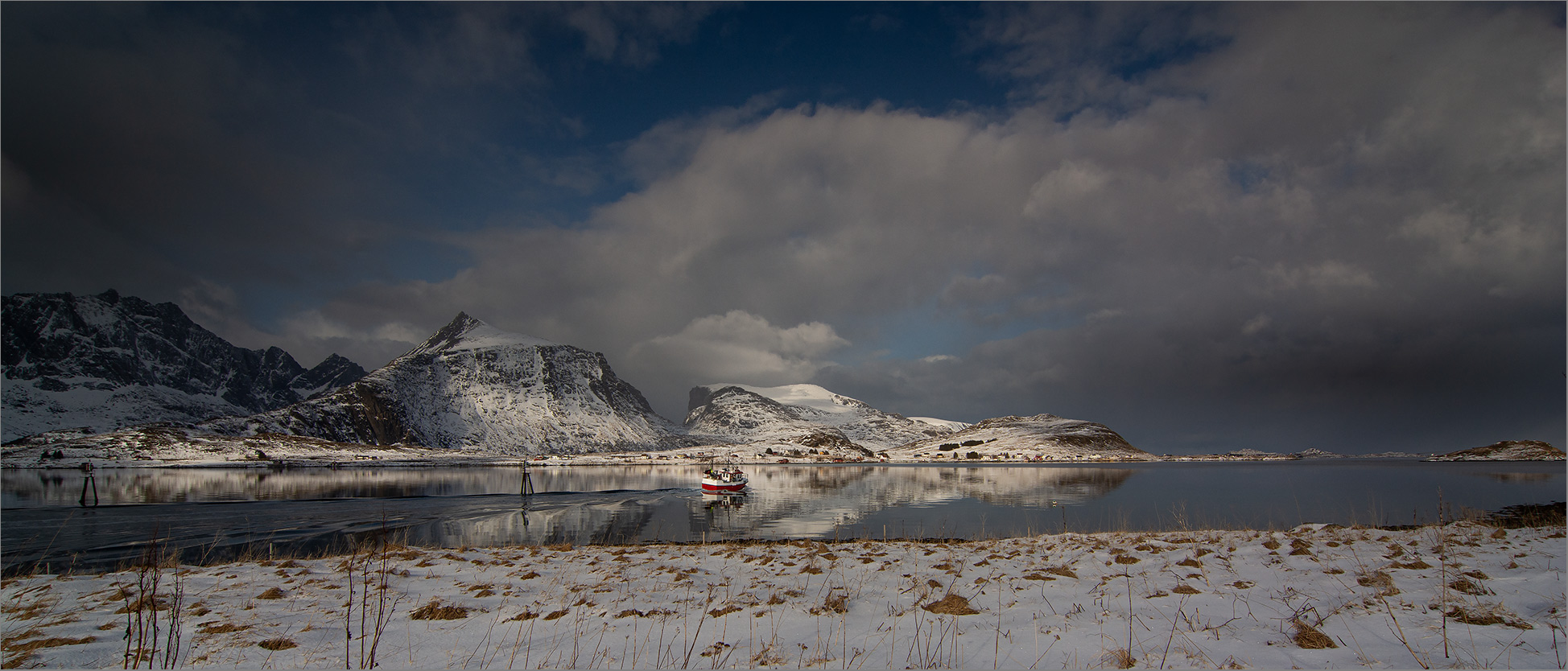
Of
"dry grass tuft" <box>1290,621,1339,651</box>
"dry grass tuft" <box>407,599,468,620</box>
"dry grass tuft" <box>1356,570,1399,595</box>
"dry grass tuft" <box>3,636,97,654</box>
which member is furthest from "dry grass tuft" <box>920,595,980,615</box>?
"dry grass tuft" <box>3,636,97,654</box>

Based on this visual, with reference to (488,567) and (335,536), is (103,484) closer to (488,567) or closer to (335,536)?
(335,536)

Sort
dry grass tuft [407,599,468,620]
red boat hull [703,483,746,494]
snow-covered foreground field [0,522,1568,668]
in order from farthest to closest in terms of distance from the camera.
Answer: red boat hull [703,483,746,494] → dry grass tuft [407,599,468,620] → snow-covered foreground field [0,522,1568,668]

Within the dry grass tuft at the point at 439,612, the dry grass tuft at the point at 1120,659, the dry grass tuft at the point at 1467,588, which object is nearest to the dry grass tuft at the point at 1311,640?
the dry grass tuft at the point at 1120,659

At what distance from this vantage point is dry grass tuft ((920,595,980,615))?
414 inches

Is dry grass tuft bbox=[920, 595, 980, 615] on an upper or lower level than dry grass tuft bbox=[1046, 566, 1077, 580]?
upper

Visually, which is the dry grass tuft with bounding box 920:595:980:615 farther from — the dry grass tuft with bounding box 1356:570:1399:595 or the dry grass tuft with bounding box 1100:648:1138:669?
the dry grass tuft with bounding box 1356:570:1399:595

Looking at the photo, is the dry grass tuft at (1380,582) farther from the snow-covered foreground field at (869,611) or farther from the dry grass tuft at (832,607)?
the dry grass tuft at (832,607)

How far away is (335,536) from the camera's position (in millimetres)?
33406

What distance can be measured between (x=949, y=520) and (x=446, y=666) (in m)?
38.5

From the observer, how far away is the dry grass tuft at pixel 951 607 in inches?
414

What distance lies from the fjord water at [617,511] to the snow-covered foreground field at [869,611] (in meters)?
3.54

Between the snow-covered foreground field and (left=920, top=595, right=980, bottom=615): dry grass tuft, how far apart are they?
0.07 meters

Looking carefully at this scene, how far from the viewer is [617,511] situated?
53562 mm

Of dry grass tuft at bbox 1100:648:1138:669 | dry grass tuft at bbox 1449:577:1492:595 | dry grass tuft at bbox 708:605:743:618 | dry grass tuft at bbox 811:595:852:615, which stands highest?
dry grass tuft at bbox 1449:577:1492:595
